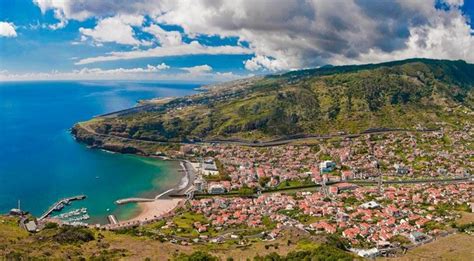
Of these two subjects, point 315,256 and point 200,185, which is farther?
point 200,185

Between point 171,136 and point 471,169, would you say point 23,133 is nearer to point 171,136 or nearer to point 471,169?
point 171,136

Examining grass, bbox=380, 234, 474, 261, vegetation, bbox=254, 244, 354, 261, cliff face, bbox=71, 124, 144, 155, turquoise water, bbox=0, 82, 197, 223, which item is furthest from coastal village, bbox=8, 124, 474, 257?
cliff face, bbox=71, 124, 144, 155

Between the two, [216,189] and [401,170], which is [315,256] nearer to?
[216,189]

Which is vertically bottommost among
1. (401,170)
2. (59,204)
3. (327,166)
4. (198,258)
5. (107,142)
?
(401,170)

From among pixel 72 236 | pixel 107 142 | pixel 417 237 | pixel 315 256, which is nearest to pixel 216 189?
pixel 72 236

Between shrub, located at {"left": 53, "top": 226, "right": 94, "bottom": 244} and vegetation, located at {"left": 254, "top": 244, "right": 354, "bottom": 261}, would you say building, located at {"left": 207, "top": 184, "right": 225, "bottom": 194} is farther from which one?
vegetation, located at {"left": 254, "top": 244, "right": 354, "bottom": 261}

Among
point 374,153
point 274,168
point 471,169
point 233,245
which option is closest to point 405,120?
point 374,153

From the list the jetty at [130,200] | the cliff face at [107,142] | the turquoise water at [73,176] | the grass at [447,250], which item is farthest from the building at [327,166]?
the cliff face at [107,142]

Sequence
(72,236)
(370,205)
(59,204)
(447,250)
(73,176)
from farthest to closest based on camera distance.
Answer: (73,176)
(59,204)
(370,205)
(72,236)
(447,250)

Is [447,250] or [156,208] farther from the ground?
[156,208]
